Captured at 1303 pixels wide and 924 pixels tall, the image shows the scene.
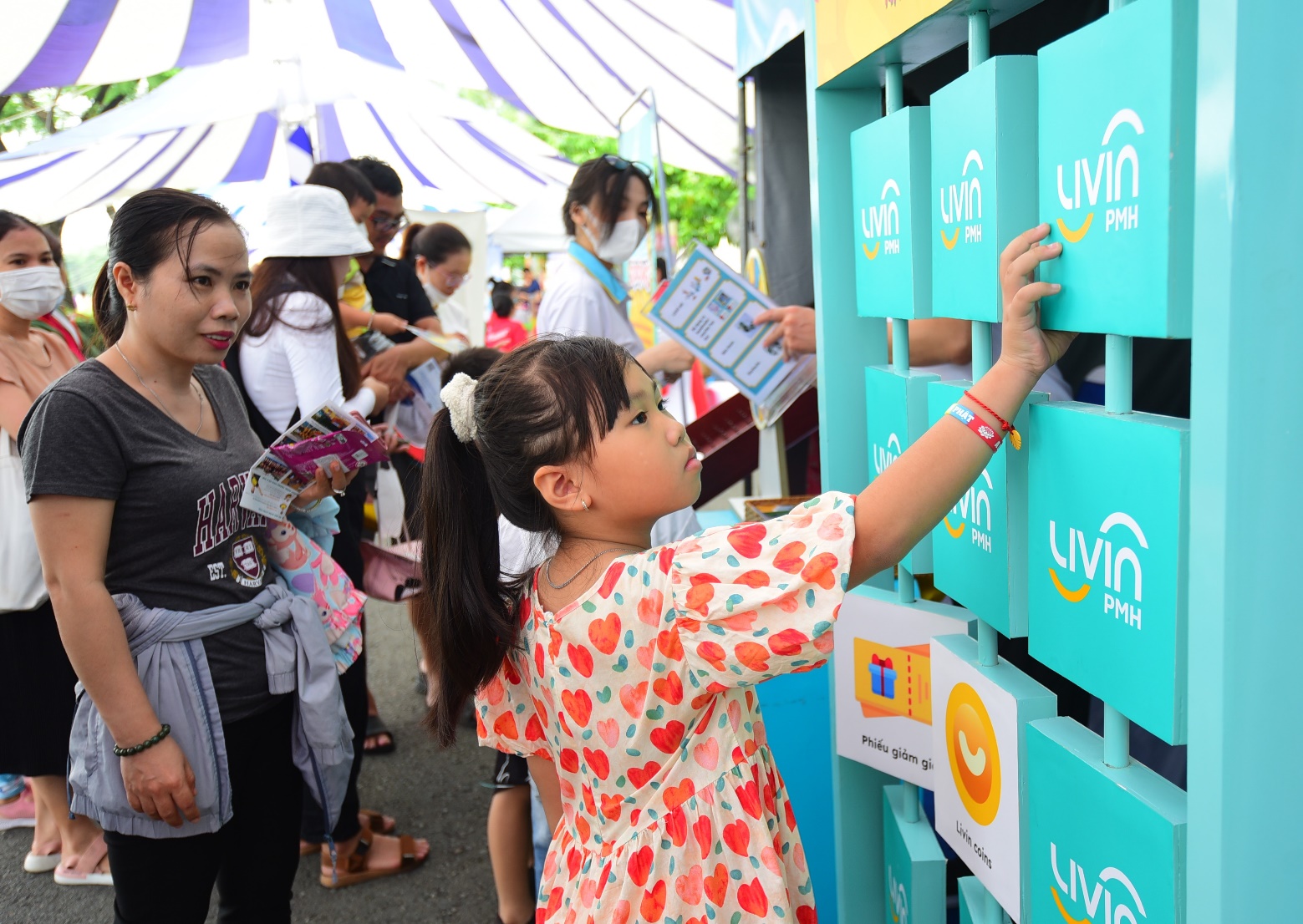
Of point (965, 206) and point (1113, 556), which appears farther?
point (965, 206)

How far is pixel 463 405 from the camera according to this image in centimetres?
153

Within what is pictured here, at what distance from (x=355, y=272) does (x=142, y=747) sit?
8.74ft

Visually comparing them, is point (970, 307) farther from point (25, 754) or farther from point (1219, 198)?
point (25, 754)

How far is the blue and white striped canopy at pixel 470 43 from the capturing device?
5.89 m

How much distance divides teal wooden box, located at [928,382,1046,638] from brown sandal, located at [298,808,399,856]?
100 inches

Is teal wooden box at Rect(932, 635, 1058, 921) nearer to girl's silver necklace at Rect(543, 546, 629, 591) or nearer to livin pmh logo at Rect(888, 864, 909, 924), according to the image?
livin pmh logo at Rect(888, 864, 909, 924)

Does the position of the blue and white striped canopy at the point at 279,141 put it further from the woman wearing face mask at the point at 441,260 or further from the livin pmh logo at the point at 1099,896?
the livin pmh logo at the point at 1099,896

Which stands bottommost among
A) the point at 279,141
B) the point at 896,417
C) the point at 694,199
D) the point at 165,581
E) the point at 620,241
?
the point at 165,581

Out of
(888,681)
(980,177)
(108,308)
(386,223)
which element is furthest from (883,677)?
(386,223)

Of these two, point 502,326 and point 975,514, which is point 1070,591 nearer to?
point 975,514

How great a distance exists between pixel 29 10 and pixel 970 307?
18.8 ft

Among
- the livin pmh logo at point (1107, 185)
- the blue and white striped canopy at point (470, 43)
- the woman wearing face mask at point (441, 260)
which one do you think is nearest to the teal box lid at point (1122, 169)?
the livin pmh logo at point (1107, 185)

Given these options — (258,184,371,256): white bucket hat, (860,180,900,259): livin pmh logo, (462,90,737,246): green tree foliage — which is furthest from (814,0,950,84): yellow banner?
(462,90,737,246): green tree foliage

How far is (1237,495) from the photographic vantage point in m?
0.87
